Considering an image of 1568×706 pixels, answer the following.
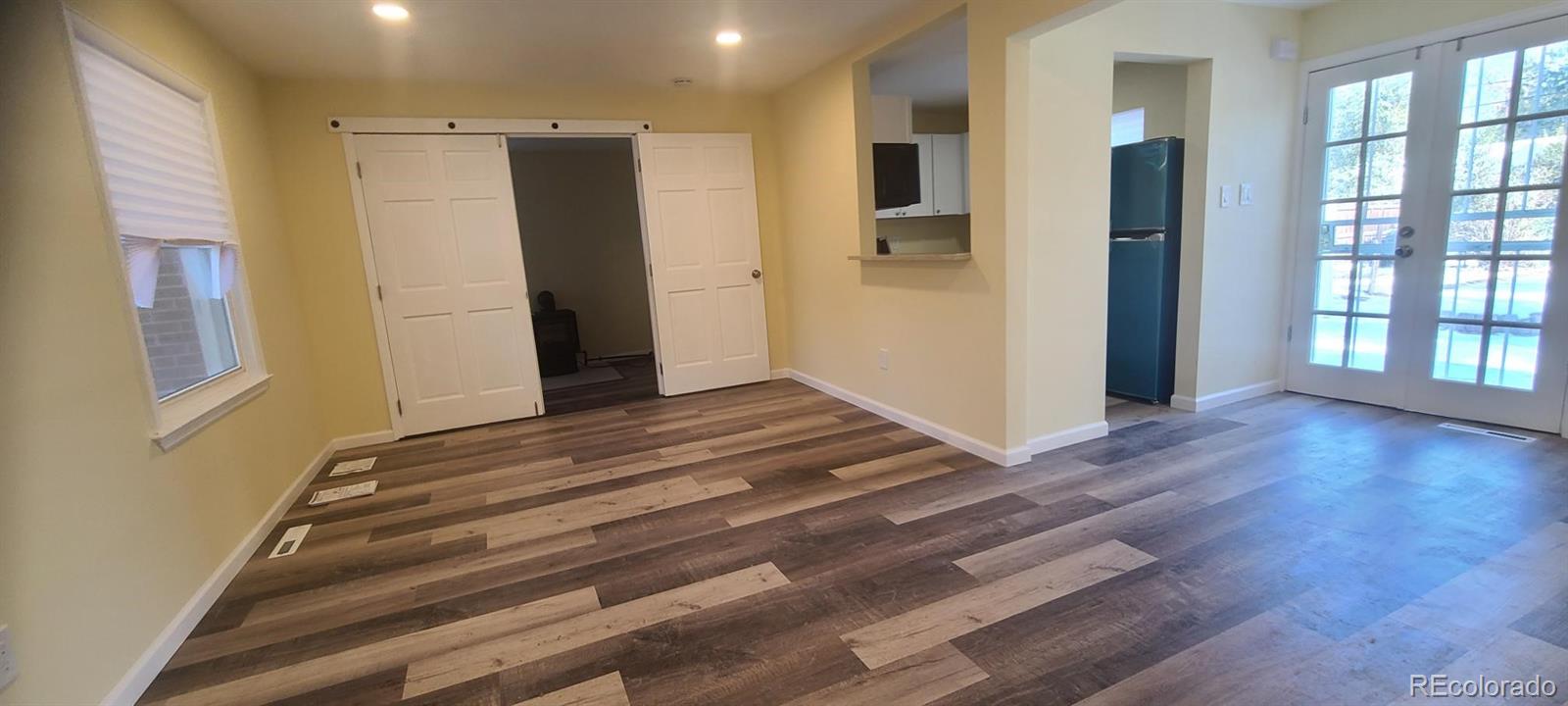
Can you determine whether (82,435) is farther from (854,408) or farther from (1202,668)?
(854,408)

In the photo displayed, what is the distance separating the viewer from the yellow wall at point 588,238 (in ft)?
21.5

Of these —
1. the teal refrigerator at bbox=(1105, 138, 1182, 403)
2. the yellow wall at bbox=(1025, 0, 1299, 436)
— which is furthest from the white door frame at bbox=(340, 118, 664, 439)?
the teal refrigerator at bbox=(1105, 138, 1182, 403)

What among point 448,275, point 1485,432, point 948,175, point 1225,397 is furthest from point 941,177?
point 448,275

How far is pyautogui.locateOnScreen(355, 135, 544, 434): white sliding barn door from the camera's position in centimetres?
394

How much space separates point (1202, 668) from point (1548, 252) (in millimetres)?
3169

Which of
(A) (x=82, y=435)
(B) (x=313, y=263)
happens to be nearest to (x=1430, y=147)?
(A) (x=82, y=435)

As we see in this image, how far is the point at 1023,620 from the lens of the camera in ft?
6.00

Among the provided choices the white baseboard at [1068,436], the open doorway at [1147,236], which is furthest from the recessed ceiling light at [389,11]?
the open doorway at [1147,236]

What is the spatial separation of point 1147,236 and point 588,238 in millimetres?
5278

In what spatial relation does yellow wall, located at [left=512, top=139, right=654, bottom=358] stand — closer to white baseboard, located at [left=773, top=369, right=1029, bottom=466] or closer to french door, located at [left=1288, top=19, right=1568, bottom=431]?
white baseboard, located at [left=773, top=369, right=1029, bottom=466]

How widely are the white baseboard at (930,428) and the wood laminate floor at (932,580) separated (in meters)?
0.08

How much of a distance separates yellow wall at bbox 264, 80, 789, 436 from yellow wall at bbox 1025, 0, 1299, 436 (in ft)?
9.75

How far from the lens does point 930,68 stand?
4.33 m

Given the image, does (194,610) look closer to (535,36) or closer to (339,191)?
(339,191)
